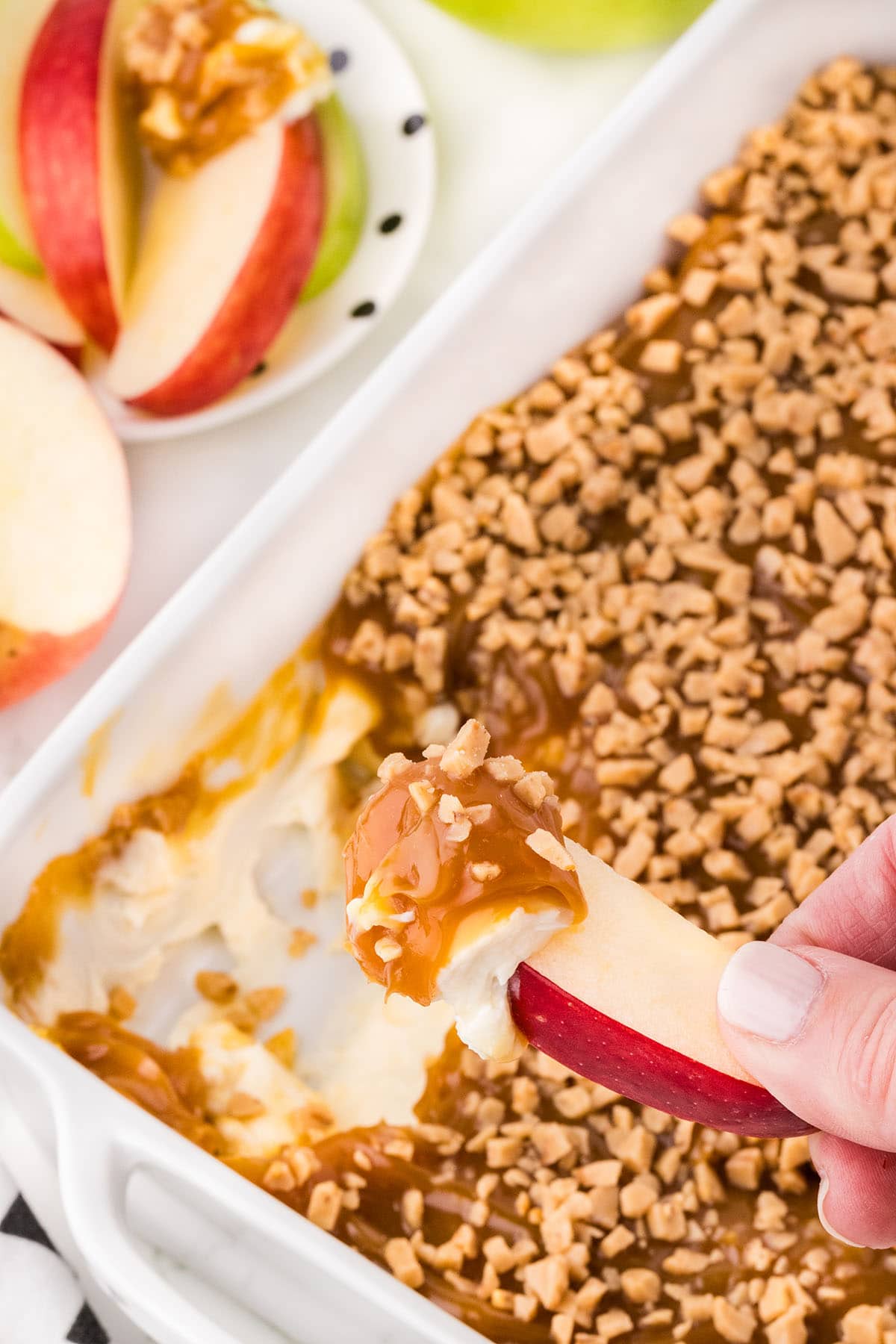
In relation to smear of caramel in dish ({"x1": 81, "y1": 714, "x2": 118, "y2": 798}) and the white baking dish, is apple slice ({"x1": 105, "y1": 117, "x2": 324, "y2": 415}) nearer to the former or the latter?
the white baking dish

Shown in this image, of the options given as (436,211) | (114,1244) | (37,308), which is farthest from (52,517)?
(114,1244)

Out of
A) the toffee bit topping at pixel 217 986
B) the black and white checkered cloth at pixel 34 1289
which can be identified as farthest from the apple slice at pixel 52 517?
the black and white checkered cloth at pixel 34 1289

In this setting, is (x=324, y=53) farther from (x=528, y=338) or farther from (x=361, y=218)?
(x=528, y=338)

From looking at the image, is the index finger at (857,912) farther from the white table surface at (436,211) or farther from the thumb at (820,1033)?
the white table surface at (436,211)

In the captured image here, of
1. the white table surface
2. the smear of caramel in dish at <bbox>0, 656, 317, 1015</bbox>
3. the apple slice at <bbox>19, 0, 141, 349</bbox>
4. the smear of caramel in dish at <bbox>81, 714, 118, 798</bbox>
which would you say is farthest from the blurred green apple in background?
the smear of caramel in dish at <bbox>81, 714, 118, 798</bbox>

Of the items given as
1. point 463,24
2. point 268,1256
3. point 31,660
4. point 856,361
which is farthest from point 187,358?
point 268,1256

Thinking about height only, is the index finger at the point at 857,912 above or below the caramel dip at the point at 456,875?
below

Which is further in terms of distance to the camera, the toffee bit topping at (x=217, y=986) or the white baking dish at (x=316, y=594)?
the toffee bit topping at (x=217, y=986)
